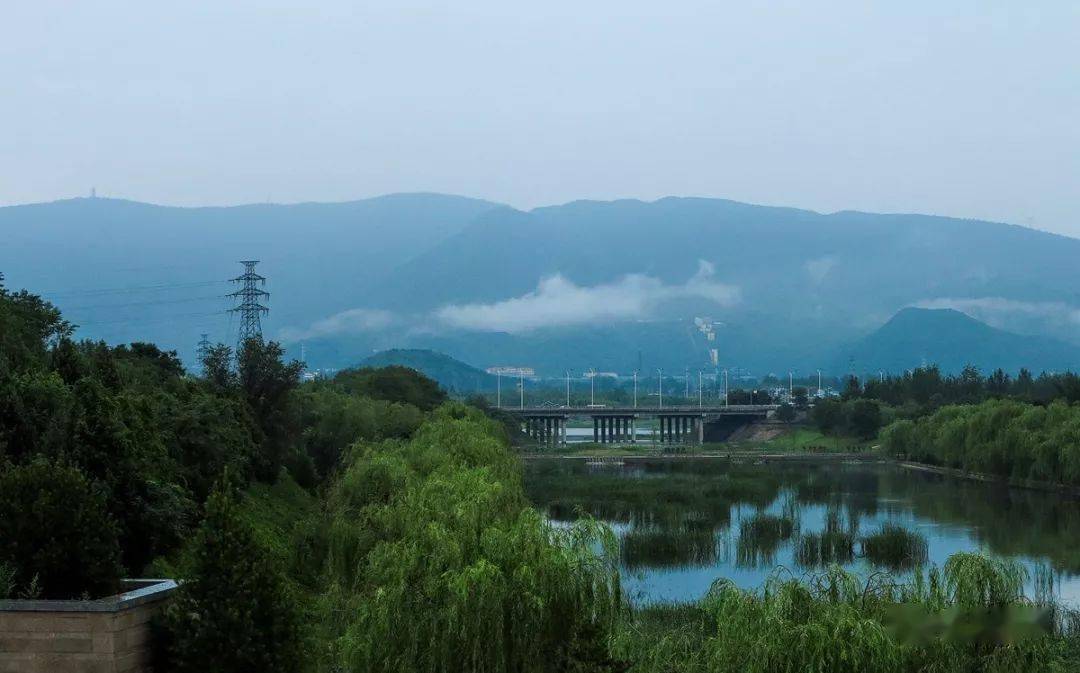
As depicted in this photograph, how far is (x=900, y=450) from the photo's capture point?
8319 cm

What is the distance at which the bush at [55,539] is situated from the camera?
13.1m

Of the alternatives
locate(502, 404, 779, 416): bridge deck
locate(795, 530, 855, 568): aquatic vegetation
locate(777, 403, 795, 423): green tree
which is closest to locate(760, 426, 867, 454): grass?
locate(777, 403, 795, 423): green tree

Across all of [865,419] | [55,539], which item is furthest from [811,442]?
[55,539]

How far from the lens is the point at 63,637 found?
12391 mm

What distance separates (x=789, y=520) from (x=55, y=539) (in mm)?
33158

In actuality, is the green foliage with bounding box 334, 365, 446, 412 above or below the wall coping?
above

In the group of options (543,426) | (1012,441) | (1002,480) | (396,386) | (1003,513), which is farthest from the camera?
(543,426)

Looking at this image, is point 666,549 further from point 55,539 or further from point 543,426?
point 543,426

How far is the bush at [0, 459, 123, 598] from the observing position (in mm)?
13078

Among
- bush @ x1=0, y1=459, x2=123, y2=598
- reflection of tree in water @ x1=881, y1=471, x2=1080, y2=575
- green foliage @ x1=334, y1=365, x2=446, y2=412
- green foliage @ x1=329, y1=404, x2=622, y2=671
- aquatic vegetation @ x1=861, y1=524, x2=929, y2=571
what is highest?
green foliage @ x1=334, y1=365, x2=446, y2=412

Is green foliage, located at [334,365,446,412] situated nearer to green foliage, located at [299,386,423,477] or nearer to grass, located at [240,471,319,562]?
green foliage, located at [299,386,423,477]

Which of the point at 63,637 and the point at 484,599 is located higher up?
the point at 63,637

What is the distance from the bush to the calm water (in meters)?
11.9

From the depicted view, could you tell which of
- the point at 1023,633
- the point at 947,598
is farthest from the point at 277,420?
the point at 1023,633
